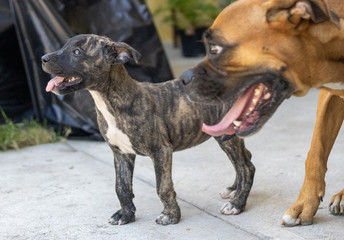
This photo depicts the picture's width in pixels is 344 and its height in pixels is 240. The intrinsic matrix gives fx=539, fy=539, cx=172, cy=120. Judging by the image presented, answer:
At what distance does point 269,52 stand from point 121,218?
4.91 feet

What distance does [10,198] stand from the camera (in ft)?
13.0

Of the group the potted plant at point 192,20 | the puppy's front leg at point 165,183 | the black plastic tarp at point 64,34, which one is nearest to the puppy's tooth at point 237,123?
the puppy's front leg at point 165,183

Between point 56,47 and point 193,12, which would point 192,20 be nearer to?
point 193,12

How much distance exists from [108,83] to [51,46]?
2370 millimetres

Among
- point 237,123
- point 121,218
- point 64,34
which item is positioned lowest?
point 121,218

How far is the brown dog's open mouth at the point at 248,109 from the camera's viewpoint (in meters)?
2.68

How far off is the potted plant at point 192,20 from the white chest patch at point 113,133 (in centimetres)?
782

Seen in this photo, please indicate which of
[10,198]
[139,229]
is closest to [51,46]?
[10,198]

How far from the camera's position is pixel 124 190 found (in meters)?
3.45

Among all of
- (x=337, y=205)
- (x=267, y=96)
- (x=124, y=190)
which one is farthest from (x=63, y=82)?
(x=337, y=205)

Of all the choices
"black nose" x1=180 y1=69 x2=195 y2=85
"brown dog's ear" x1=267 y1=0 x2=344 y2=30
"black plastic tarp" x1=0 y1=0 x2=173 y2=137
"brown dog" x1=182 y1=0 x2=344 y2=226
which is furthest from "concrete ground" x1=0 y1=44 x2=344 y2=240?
"brown dog's ear" x1=267 y1=0 x2=344 y2=30

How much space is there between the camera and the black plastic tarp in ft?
18.1

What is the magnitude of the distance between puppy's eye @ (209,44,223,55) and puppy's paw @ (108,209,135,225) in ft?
4.21

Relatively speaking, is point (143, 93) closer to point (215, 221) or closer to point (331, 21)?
point (215, 221)
